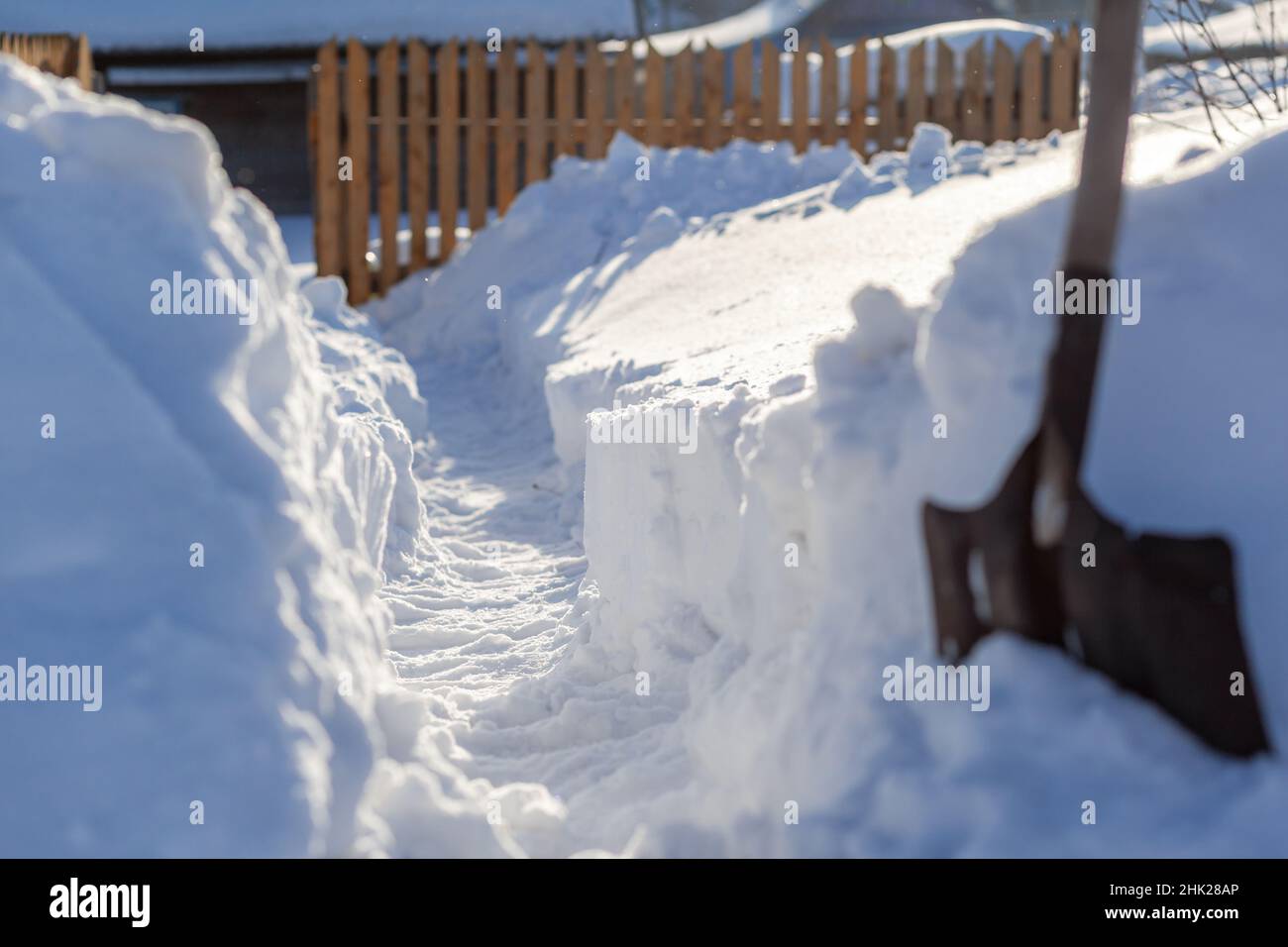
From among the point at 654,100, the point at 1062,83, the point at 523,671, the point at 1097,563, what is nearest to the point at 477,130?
the point at 654,100

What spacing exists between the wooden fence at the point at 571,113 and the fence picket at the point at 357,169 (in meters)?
0.01

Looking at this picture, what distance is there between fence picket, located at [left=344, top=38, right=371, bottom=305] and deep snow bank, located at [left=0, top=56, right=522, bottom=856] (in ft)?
23.3

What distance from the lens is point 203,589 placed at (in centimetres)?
224

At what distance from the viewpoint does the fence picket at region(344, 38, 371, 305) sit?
9.79 metres

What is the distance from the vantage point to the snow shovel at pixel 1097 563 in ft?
6.96

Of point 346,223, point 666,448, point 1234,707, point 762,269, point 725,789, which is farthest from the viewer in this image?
point 346,223

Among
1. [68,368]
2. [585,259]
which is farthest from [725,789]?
[585,259]

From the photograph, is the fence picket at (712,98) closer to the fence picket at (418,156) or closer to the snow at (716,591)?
the fence picket at (418,156)

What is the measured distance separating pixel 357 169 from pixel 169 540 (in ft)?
26.4

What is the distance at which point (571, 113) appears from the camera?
10.3m

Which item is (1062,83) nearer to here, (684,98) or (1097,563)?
(684,98)

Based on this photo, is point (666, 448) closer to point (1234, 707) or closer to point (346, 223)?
point (1234, 707)

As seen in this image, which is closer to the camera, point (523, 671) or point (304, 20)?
point (523, 671)

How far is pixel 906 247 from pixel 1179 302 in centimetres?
394
